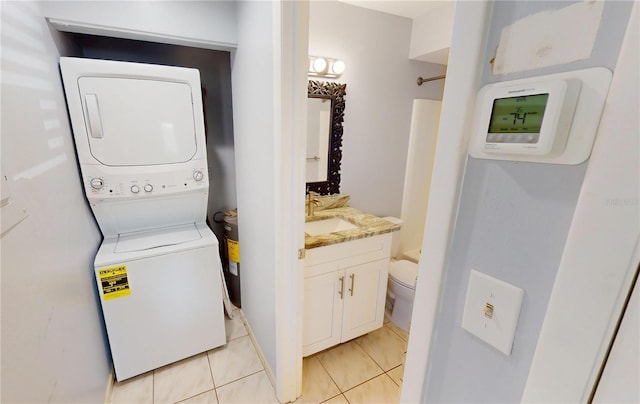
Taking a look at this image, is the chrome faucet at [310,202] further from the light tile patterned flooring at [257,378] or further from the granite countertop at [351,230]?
the light tile patterned flooring at [257,378]

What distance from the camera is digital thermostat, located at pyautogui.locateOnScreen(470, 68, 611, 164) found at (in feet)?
1.13

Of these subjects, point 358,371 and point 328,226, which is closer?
point 358,371

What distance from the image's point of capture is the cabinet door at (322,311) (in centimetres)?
165

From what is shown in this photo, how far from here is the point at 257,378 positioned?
1.75m

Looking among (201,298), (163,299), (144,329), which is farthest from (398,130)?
(144,329)

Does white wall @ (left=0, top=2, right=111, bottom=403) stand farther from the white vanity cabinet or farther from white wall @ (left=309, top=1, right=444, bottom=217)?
white wall @ (left=309, top=1, right=444, bottom=217)

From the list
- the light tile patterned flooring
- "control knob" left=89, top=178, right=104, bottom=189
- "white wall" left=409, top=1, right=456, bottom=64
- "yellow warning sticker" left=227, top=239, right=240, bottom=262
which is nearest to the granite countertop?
"yellow warning sticker" left=227, top=239, right=240, bottom=262

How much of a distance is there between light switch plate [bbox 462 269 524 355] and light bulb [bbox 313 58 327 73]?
73.2 inches

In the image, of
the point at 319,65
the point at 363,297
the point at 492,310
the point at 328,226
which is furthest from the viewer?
the point at 328,226

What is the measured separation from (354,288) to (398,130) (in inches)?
57.5

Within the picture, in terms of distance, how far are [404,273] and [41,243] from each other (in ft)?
6.79

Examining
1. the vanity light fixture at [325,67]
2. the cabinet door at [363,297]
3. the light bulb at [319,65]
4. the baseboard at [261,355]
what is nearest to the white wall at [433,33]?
the vanity light fixture at [325,67]

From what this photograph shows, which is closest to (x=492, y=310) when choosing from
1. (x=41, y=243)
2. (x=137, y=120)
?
(x=41, y=243)

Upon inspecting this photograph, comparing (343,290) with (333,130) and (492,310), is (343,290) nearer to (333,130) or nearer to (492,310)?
(333,130)
